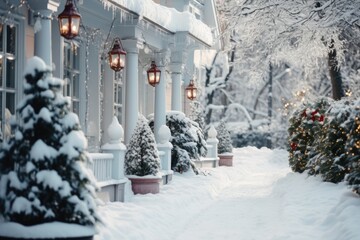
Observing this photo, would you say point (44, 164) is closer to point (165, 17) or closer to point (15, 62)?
point (15, 62)

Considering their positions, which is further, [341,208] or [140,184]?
[140,184]

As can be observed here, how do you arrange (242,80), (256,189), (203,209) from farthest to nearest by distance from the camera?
(242,80) → (256,189) → (203,209)

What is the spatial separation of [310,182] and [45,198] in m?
8.15

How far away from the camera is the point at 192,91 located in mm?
19812

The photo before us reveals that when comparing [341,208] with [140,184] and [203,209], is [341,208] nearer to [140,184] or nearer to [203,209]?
[203,209]

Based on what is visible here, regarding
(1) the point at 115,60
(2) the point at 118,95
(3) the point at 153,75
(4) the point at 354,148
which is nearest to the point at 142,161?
(1) the point at 115,60

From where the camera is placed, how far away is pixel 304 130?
49.1 feet

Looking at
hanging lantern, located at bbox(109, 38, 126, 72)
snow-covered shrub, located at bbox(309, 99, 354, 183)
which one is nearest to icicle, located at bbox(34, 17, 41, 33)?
hanging lantern, located at bbox(109, 38, 126, 72)

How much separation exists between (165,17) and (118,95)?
146 inches

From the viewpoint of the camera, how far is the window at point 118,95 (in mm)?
16188

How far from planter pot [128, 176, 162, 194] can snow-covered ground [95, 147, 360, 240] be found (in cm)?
26

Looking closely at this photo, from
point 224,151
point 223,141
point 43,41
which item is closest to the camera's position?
point 43,41

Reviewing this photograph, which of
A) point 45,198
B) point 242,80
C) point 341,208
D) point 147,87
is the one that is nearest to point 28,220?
point 45,198

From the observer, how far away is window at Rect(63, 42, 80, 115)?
12.9m
